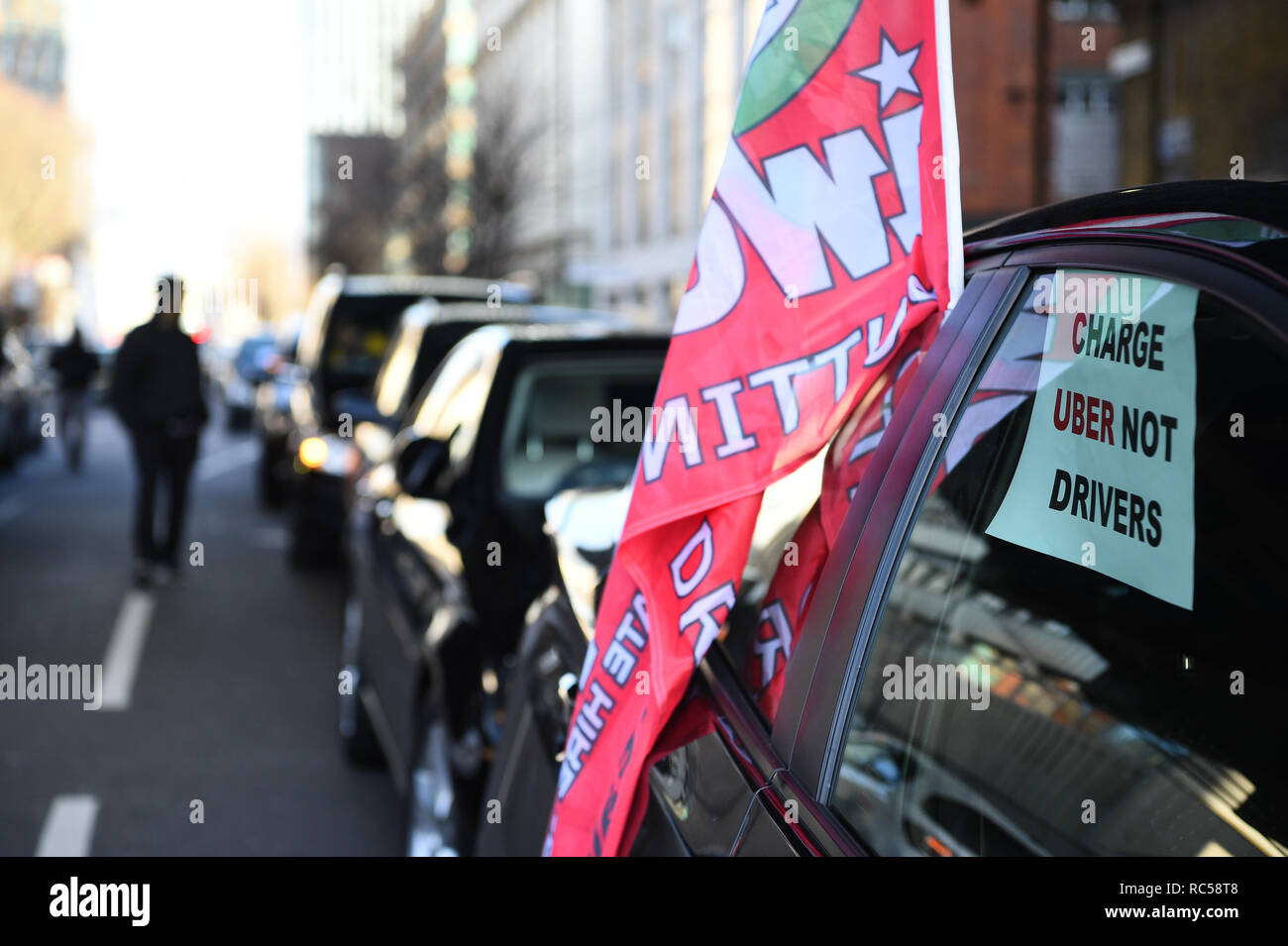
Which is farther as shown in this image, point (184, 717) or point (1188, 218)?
point (184, 717)

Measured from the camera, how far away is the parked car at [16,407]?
17828mm

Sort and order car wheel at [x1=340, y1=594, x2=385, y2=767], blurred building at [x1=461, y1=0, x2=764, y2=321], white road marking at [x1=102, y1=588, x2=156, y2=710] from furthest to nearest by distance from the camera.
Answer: blurred building at [x1=461, y1=0, x2=764, y2=321]
white road marking at [x1=102, y1=588, x2=156, y2=710]
car wheel at [x1=340, y1=594, x2=385, y2=767]

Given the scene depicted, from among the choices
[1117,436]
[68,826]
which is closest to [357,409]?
[68,826]

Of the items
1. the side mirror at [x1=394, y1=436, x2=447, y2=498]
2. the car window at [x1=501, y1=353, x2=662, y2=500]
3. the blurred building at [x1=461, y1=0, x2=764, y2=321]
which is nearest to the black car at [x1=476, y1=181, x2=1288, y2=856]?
the car window at [x1=501, y1=353, x2=662, y2=500]

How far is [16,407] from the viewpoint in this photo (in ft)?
60.7

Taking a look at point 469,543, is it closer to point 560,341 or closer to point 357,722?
point 560,341

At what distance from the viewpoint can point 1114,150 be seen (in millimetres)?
24469

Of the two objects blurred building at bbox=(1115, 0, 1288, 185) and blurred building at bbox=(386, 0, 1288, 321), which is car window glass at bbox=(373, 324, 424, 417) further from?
blurred building at bbox=(1115, 0, 1288, 185)

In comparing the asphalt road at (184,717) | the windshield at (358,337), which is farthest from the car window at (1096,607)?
the windshield at (358,337)

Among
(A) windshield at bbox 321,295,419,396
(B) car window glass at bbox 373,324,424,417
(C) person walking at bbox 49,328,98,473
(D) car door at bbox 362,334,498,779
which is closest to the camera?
(D) car door at bbox 362,334,498,779

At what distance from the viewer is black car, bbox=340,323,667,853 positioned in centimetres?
404

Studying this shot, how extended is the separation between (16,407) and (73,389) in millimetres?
1223

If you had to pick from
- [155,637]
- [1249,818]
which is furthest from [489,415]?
[155,637]

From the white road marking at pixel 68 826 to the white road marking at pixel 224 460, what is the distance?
1330 cm
